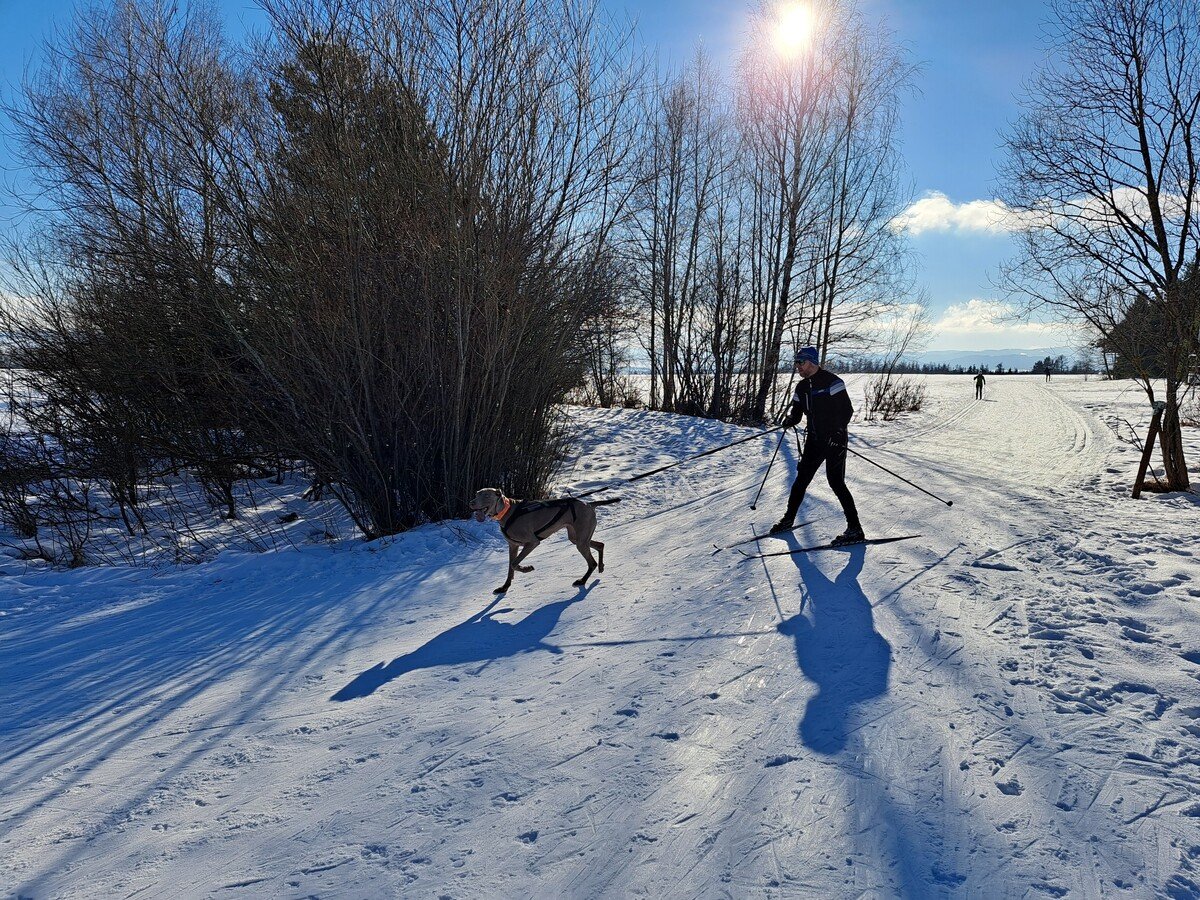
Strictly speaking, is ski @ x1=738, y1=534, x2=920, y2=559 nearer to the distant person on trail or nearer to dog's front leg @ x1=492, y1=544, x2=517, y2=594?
the distant person on trail

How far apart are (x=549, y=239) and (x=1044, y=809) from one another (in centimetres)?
809

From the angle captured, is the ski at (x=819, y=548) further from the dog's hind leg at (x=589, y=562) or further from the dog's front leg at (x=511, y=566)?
the dog's front leg at (x=511, y=566)

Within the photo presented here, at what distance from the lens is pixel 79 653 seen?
457cm

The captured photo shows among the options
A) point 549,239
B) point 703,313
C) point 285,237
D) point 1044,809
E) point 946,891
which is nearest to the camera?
point 946,891

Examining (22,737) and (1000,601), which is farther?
(1000,601)

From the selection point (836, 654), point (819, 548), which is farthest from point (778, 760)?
point (819, 548)

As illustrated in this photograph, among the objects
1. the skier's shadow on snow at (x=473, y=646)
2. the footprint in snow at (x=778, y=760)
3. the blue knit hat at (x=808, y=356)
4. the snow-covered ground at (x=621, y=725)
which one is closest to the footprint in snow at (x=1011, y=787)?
the snow-covered ground at (x=621, y=725)

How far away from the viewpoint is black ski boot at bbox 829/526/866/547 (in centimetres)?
661

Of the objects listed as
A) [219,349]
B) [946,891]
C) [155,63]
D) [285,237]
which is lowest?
[946,891]

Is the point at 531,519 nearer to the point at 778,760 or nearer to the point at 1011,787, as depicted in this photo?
the point at 778,760

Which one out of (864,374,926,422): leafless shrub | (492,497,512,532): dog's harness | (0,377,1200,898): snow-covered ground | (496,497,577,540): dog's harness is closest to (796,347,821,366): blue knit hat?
(0,377,1200,898): snow-covered ground

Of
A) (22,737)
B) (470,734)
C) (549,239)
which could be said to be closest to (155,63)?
(549,239)

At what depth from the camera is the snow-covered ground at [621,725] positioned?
240cm

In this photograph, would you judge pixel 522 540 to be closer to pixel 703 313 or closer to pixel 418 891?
pixel 418 891
